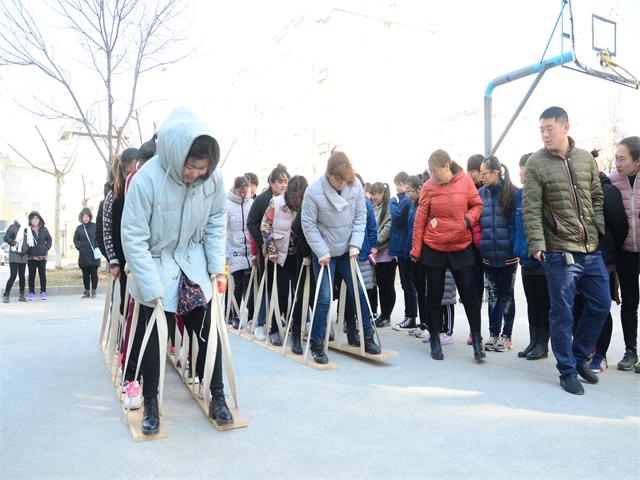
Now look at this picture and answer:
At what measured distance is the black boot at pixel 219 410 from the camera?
3160 millimetres

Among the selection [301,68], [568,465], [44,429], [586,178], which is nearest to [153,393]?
[44,429]

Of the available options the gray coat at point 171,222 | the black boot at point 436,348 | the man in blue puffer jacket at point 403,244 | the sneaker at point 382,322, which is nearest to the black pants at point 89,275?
the sneaker at point 382,322

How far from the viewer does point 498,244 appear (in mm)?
5020

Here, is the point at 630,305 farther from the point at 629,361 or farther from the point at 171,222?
the point at 171,222

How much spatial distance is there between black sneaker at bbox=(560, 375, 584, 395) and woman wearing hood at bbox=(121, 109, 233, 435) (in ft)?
7.86

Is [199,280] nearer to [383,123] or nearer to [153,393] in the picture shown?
[153,393]

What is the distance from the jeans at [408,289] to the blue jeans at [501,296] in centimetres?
132

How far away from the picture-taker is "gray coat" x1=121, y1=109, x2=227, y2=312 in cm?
299

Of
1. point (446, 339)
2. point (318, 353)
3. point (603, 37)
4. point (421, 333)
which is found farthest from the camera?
point (603, 37)

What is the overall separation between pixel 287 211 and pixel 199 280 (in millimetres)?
2417

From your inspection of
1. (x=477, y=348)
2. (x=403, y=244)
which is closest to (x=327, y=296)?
(x=477, y=348)

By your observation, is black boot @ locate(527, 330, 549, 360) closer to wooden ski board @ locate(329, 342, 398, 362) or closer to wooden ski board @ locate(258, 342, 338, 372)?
wooden ski board @ locate(329, 342, 398, 362)

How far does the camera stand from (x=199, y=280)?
126 inches

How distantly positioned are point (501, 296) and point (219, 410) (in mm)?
3171
